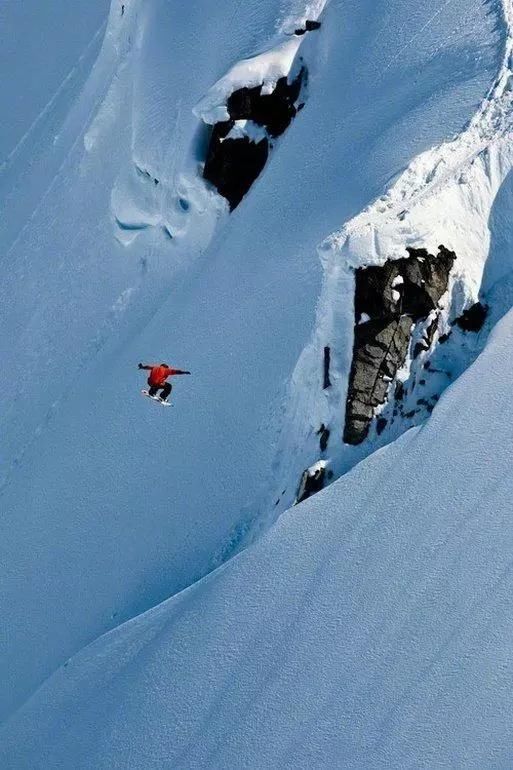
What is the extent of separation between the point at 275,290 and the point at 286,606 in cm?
597

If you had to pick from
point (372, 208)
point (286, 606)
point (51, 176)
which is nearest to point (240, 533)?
point (286, 606)

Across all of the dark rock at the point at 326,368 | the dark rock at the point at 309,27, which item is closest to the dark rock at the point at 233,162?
the dark rock at the point at 309,27

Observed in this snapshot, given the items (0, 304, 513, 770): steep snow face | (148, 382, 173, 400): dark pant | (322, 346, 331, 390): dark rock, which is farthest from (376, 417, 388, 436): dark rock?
(148, 382, 173, 400): dark pant

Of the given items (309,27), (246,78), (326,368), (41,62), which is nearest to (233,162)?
(246,78)

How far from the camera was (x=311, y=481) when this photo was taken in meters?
20.3

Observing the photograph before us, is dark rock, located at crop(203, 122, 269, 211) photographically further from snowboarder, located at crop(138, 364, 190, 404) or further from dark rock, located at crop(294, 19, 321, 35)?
snowboarder, located at crop(138, 364, 190, 404)

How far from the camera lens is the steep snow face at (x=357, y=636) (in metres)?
19.1

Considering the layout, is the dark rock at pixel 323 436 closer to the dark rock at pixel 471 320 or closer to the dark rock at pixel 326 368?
the dark rock at pixel 326 368

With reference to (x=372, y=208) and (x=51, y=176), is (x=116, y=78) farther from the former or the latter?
(x=372, y=208)

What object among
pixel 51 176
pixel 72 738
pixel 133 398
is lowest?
pixel 72 738

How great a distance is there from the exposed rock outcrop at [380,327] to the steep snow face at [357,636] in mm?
826

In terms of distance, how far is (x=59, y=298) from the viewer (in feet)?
87.9

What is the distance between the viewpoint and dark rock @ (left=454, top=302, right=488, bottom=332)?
20656 millimetres

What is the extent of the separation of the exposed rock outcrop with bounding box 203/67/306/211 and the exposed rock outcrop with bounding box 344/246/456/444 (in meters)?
5.33
